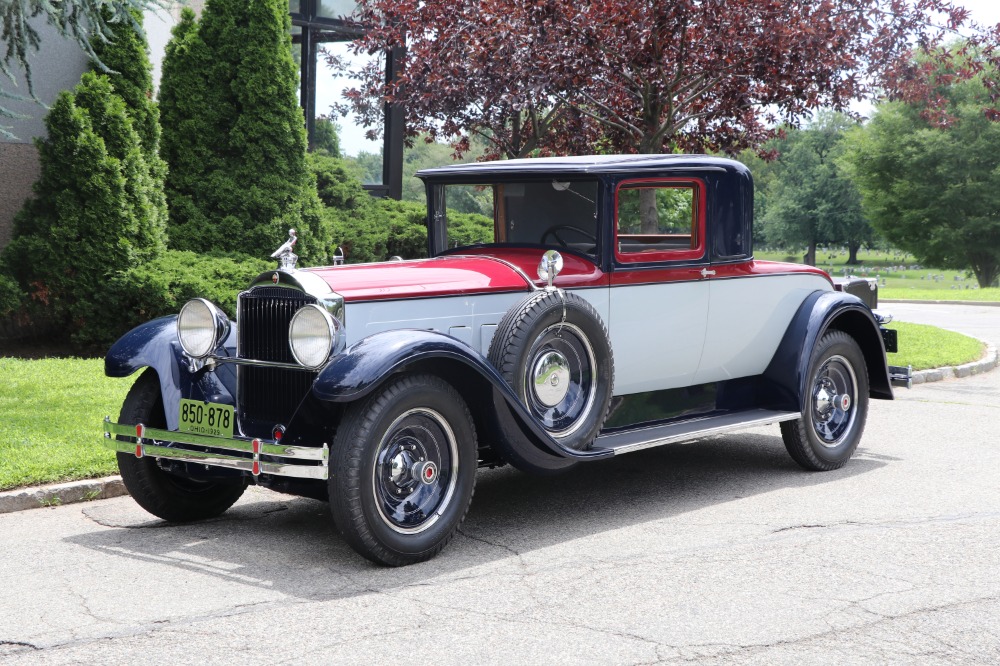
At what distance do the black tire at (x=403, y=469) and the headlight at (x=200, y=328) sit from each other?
107cm

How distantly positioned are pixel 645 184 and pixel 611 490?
1.88 m

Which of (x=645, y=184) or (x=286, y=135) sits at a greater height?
(x=286, y=135)

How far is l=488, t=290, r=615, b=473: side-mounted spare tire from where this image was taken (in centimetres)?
599

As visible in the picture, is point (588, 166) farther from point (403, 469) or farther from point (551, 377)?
point (403, 469)

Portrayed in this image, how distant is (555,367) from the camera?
6.25 metres

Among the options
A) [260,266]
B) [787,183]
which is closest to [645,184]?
[260,266]

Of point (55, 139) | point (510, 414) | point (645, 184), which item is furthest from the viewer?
point (55, 139)

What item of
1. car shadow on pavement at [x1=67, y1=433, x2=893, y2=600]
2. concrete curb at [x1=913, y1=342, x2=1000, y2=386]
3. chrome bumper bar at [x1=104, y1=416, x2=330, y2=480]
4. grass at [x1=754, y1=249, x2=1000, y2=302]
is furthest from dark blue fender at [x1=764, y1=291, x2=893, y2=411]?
grass at [x1=754, y1=249, x2=1000, y2=302]

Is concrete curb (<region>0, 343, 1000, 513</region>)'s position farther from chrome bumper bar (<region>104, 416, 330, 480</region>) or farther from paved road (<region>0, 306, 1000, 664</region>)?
chrome bumper bar (<region>104, 416, 330, 480</region>)

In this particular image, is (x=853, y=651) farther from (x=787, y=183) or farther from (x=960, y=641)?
(x=787, y=183)

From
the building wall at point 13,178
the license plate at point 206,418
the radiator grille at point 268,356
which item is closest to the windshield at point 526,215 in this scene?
the radiator grille at point 268,356

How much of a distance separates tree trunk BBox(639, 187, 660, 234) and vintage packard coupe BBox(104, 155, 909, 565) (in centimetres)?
1

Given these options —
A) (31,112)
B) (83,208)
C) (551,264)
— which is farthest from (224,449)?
(31,112)

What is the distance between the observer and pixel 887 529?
611cm
